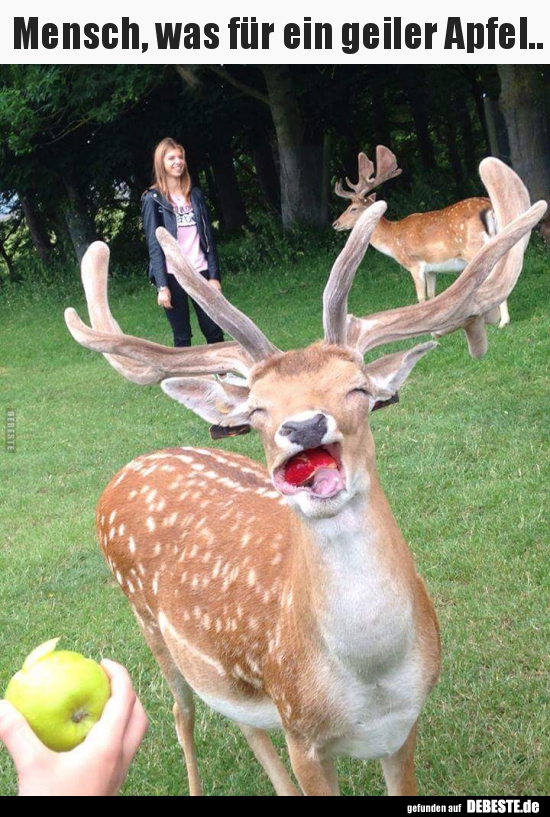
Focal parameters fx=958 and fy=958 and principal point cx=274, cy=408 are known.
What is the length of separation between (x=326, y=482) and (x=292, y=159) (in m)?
14.7

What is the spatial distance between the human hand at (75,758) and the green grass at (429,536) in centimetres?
206

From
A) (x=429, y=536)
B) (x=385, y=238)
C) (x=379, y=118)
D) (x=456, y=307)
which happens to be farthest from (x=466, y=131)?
(x=456, y=307)

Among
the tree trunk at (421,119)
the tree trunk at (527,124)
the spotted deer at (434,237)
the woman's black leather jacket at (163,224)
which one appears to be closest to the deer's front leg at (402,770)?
the woman's black leather jacket at (163,224)

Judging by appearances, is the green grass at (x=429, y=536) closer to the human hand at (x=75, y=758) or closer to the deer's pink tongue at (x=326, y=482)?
the deer's pink tongue at (x=326, y=482)

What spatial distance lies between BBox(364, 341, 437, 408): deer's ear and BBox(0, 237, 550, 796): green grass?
1.46 m

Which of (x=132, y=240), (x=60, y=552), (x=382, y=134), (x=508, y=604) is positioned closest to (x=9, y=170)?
(x=132, y=240)

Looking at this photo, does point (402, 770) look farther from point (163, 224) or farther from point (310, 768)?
point (163, 224)

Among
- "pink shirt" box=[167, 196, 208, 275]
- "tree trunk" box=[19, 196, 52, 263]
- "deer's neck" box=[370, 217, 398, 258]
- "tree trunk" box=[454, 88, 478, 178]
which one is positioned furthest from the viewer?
"tree trunk" box=[454, 88, 478, 178]

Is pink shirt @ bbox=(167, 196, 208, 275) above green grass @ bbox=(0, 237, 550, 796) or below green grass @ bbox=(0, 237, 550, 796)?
above

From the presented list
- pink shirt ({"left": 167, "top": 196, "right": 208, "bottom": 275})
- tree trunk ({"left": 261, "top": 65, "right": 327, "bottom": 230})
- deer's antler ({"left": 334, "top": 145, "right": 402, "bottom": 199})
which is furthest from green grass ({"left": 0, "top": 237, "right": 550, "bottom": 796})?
tree trunk ({"left": 261, "top": 65, "right": 327, "bottom": 230})

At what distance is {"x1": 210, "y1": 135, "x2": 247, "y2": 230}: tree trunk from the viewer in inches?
848

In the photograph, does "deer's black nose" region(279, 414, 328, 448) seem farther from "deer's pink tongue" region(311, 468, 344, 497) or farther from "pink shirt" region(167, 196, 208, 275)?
"pink shirt" region(167, 196, 208, 275)

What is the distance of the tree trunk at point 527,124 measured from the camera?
Answer: 1236 cm

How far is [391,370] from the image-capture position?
2.72 meters
